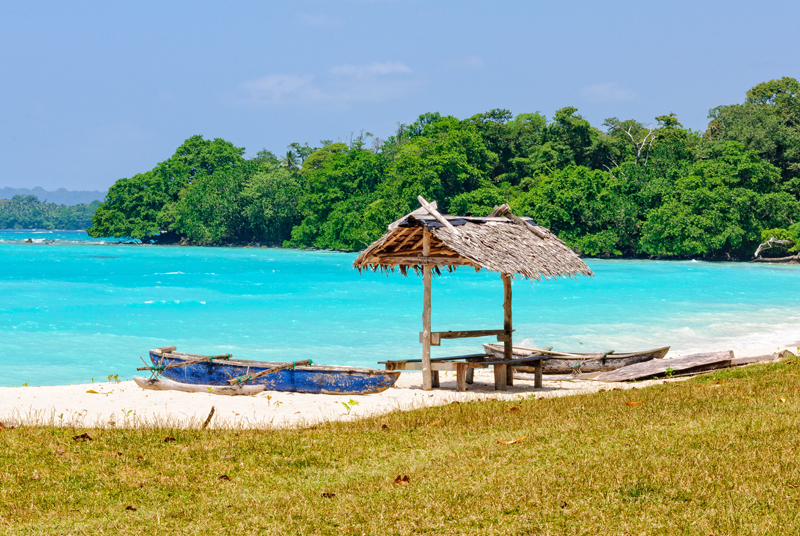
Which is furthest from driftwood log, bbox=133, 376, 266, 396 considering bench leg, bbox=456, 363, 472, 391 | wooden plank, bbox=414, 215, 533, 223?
wooden plank, bbox=414, 215, 533, 223

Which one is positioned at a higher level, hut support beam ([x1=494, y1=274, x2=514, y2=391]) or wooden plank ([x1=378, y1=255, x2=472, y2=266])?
wooden plank ([x1=378, y1=255, x2=472, y2=266])

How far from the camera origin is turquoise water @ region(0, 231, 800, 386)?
24.2 metres

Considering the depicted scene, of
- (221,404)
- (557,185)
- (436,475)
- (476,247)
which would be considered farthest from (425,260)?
(557,185)

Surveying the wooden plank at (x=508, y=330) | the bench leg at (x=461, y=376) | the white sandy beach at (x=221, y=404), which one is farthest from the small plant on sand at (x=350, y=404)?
the wooden plank at (x=508, y=330)

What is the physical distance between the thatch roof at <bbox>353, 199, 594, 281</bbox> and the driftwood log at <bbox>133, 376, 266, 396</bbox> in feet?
9.72

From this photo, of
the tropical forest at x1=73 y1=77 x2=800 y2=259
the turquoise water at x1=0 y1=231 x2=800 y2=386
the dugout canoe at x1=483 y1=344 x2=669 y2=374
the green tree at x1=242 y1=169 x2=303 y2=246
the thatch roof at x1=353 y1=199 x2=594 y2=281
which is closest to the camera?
the thatch roof at x1=353 y1=199 x2=594 y2=281

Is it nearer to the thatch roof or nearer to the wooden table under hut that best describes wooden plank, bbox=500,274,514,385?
the wooden table under hut

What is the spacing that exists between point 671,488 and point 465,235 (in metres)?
7.68

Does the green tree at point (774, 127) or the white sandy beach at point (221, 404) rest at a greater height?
the green tree at point (774, 127)

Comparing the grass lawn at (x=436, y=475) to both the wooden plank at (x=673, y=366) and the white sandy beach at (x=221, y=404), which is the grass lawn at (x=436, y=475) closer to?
the white sandy beach at (x=221, y=404)

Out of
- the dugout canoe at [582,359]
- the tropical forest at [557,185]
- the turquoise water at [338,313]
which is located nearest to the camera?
the dugout canoe at [582,359]

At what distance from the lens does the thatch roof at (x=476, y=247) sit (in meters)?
12.9

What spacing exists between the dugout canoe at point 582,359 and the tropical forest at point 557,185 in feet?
165

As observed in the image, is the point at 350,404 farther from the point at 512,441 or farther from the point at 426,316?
the point at 512,441
